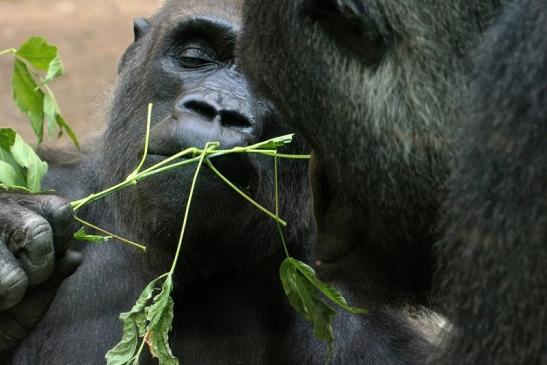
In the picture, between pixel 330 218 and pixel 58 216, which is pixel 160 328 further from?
pixel 330 218

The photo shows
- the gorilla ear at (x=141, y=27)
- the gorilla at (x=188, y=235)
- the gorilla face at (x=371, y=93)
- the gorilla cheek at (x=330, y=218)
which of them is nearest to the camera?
the gorilla face at (x=371, y=93)

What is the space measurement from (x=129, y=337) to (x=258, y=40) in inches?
49.4

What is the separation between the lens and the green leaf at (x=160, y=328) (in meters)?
3.40

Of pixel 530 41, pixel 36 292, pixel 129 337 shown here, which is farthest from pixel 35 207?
pixel 530 41

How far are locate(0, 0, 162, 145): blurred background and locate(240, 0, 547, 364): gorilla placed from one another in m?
6.30

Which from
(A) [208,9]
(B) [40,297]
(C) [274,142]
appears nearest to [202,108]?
(C) [274,142]

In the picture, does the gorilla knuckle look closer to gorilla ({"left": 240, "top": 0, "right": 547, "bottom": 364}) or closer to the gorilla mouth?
the gorilla mouth

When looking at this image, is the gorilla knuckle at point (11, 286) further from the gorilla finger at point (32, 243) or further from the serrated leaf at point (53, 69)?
the serrated leaf at point (53, 69)

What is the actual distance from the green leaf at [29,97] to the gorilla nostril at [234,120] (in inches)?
44.8

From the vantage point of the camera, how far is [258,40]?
293 centimetres

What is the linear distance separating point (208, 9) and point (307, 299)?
159 centimetres

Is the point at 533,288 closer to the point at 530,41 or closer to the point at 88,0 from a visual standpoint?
the point at 530,41

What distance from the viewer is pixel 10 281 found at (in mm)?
3527

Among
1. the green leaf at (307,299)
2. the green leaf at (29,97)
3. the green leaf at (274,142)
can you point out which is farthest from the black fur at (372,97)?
the green leaf at (29,97)
